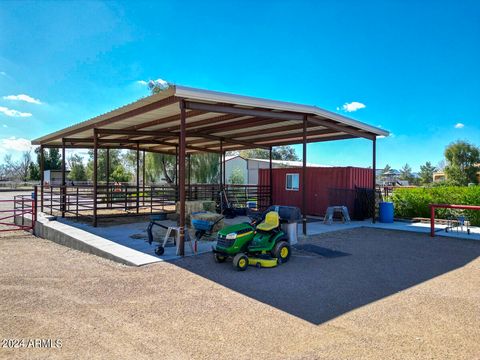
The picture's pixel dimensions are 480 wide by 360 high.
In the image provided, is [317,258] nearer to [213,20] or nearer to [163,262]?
[163,262]

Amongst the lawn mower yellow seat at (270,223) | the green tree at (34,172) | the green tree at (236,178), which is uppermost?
the green tree at (34,172)

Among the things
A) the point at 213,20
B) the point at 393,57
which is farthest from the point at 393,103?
the point at 213,20

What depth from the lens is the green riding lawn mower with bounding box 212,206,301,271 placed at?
5.20 meters

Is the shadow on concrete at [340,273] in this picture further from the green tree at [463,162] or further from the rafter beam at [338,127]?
the green tree at [463,162]

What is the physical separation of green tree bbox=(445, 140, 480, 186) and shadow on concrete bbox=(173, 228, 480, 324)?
24.7 m

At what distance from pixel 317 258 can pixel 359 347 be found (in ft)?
10.8

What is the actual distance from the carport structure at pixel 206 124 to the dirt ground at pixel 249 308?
6.10 feet

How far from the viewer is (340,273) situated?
16.4 ft

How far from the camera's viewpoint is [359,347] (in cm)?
273

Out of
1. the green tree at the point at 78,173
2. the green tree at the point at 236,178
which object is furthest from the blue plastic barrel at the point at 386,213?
the green tree at the point at 78,173

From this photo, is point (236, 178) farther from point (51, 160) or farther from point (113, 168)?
point (51, 160)

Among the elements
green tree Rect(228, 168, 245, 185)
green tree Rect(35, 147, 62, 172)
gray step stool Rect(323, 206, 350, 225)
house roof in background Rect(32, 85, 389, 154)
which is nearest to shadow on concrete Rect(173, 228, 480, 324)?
gray step stool Rect(323, 206, 350, 225)

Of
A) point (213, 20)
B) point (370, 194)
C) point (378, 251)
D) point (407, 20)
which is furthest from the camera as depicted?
point (407, 20)

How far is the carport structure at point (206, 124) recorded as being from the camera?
6.15m
